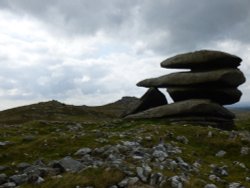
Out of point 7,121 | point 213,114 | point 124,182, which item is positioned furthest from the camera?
point 7,121

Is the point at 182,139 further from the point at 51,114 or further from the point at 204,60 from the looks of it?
the point at 51,114

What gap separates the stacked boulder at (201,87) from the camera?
46816 millimetres

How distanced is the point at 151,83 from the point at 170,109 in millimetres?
6808

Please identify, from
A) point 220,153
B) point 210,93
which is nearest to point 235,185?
point 220,153

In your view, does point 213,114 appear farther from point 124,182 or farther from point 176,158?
point 124,182

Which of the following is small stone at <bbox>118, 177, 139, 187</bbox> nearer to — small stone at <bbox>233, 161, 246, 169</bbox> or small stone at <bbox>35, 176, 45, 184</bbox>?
small stone at <bbox>35, 176, 45, 184</bbox>

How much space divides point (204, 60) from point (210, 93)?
161 inches

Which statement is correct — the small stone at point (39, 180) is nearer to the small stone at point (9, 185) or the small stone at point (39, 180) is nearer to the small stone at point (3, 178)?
the small stone at point (9, 185)

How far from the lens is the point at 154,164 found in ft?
72.6

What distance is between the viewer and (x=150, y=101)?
53.0 m

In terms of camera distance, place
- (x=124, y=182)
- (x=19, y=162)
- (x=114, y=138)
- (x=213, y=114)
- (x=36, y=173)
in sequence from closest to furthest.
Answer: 1. (x=124, y=182)
2. (x=36, y=173)
3. (x=19, y=162)
4. (x=114, y=138)
5. (x=213, y=114)

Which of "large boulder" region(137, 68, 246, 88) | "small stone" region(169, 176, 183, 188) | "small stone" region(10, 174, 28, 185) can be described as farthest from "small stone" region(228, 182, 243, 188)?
"large boulder" region(137, 68, 246, 88)

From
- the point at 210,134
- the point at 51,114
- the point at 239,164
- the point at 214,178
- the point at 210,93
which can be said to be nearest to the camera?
the point at 214,178

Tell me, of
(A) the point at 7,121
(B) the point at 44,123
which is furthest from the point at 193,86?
(A) the point at 7,121
